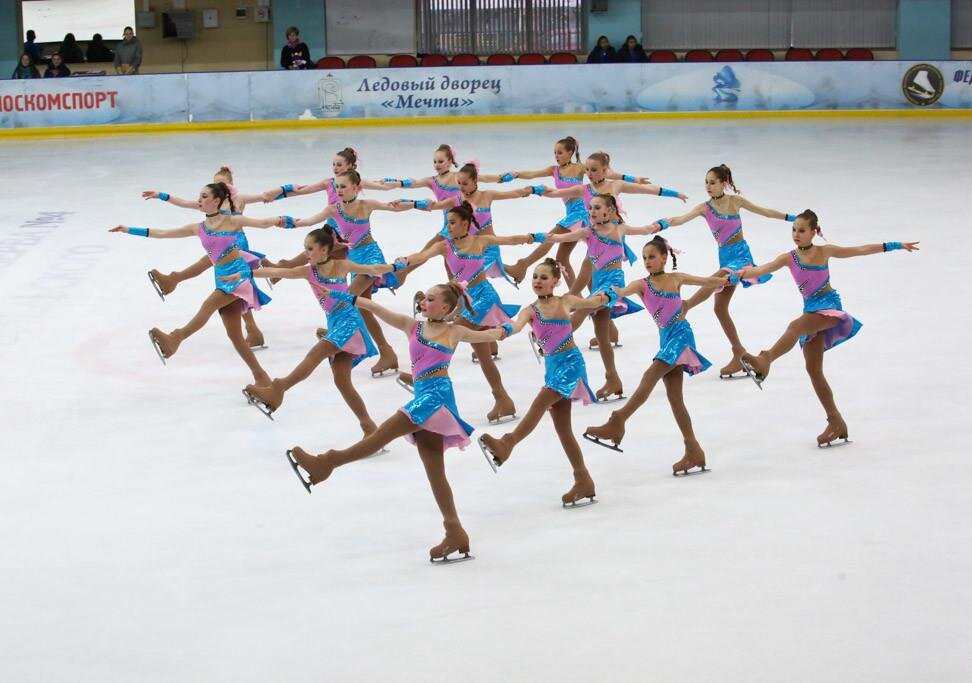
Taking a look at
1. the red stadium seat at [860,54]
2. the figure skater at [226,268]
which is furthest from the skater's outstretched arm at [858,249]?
the red stadium seat at [860,54]

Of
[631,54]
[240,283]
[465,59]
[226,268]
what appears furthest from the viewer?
[465,59]

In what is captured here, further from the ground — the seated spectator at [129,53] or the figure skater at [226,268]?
the seated spectator at [129,53]

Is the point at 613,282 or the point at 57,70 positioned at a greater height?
the point at 57,70

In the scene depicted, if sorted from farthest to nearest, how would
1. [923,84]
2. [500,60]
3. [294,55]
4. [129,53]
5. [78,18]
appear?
[78,18]
[500,60]
[129,53]
[294,55]
[923,84]

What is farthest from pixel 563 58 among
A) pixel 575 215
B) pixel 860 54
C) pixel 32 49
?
pixel 575 215

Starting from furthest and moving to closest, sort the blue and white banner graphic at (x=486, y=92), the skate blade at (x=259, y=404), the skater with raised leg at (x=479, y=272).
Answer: the blue and white banner graphic at (x=486, y=92)
the skater with raised leg at (x=479, y=272)
the skate blade at (x=259, y=404)

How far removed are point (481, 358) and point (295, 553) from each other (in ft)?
8.26

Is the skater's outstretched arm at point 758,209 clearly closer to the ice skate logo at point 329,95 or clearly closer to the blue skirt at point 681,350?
the blue skirt at point 681,350

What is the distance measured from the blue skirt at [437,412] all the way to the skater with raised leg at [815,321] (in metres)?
2.29

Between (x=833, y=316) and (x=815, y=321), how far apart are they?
0.37ft

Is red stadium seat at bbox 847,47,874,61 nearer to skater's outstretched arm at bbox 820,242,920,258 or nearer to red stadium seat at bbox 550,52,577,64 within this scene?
red stadium seat at bbox 550,52,577,64

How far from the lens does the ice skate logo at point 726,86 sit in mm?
24844

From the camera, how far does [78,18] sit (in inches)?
1163

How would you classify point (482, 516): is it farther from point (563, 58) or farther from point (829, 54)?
point (829, 54)
